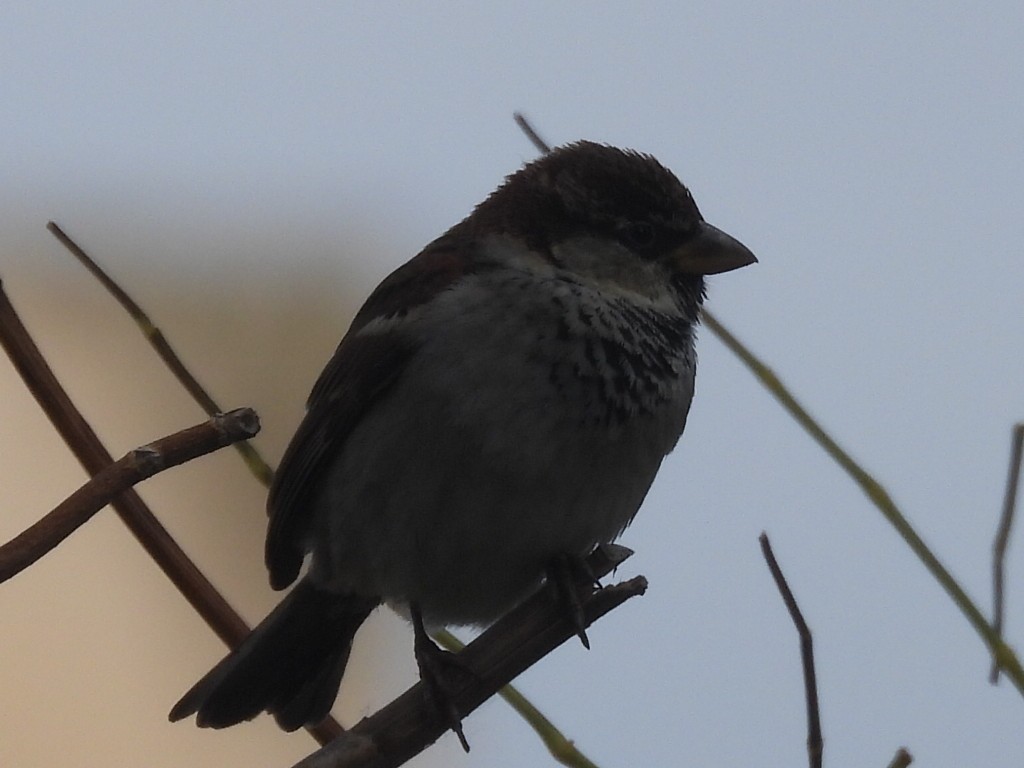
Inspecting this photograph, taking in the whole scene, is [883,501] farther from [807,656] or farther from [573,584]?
[573,584]

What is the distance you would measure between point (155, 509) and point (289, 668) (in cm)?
122

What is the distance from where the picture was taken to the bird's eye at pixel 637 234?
4.68 feet

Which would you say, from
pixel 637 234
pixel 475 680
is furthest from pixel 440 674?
pixel 637 234

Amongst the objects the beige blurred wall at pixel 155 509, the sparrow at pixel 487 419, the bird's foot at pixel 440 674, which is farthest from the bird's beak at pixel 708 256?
the beige blurred wall at pixel 155 509

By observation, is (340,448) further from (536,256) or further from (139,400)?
(139,400)

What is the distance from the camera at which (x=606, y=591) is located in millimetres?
1143

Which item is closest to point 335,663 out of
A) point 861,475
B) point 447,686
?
point 447,686

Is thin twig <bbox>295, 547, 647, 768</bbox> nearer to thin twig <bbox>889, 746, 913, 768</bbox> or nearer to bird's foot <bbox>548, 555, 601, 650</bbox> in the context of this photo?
bird's foot <bbox>548, 555, 601, 650</bbox>

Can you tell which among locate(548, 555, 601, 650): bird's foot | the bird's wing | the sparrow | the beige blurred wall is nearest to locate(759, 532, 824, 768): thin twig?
locate(548, 555, 601, 650): bird's foot

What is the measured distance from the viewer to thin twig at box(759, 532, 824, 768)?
79 centimetres

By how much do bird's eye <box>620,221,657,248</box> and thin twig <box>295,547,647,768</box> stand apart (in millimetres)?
406

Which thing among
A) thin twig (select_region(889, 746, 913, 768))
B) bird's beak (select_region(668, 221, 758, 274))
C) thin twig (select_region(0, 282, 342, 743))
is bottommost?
thin twig (select_region(889, 746, 913, 768))

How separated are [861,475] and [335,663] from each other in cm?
73

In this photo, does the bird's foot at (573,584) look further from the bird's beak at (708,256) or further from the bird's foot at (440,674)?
the bird's beak at (708,256)
